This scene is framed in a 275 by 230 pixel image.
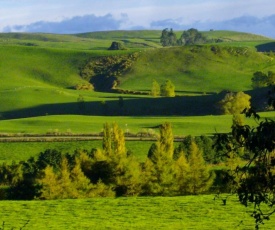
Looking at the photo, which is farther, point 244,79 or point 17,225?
point 244,79

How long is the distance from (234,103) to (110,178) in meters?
64.5

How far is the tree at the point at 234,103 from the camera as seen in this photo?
114250mm

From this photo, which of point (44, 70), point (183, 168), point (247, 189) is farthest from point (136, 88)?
point (247, 189)

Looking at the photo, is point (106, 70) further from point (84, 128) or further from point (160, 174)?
point (160, 174)

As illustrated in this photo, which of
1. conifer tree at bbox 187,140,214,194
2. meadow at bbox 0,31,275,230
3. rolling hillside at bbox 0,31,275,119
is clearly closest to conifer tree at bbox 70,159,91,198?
meadow at bbox 0,31,275,230

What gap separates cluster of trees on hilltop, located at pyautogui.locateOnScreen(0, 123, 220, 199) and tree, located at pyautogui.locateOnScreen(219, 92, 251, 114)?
184 ft

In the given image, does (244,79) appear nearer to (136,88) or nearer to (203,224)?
(136,88)

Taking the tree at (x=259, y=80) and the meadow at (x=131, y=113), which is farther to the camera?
the tree at (x=259, y=80)

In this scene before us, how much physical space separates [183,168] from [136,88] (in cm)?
10619

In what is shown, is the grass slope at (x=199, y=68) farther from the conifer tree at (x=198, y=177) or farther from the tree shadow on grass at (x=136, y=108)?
the conifer tree at (x=198, y=177)

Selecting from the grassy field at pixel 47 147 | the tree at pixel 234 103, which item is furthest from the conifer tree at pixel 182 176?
the tree at pixel 234 103

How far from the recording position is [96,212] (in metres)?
41.5

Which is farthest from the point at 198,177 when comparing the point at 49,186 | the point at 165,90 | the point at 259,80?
the point at 259,80

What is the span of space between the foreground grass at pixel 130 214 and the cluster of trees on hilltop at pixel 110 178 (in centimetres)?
710
